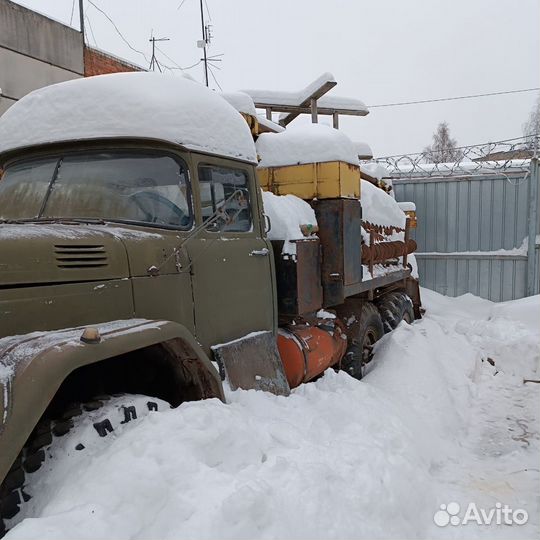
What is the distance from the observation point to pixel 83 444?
7.23 ft

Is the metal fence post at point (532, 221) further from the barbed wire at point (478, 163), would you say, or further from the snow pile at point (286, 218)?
Result: the snow pile at point (286, 218)

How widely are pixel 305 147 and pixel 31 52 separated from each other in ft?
26.7

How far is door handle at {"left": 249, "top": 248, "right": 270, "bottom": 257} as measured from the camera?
3938 millimetres

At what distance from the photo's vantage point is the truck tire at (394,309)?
22.4 feet

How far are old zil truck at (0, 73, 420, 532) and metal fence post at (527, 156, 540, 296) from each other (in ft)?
21.7

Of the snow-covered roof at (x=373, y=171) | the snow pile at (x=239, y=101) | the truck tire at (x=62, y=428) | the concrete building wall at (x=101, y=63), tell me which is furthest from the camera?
the concrete building wall at (x=101, y=63)

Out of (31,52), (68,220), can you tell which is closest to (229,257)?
(68,220)

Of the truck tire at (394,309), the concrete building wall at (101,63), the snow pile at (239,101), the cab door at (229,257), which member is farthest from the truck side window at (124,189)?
the concrete building wall at (101,63)

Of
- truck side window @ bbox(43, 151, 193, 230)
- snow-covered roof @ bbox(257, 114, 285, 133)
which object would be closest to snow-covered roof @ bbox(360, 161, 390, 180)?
snow-covered roof @ bbox(257, 114, 285, 133)

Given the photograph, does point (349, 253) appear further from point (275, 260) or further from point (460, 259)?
point (460, 259)

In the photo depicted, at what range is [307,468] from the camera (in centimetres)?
253

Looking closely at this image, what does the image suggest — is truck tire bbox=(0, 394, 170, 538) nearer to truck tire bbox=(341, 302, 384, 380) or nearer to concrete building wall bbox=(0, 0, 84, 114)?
truck tire bbox=(341, 302, 384, 380)

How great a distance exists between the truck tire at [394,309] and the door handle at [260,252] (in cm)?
318

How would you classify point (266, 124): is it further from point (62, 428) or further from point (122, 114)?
point (62, 428)
